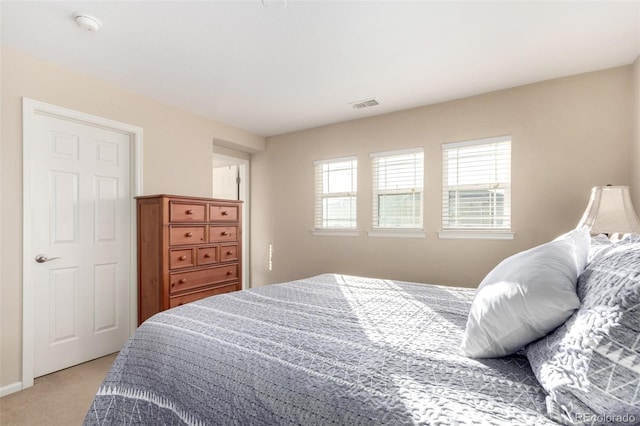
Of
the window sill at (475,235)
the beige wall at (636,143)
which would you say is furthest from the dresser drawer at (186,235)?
the beige wall at (636,143)

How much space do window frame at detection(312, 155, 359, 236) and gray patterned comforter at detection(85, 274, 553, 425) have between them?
2.54 meters

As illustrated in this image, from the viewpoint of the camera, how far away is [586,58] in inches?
106

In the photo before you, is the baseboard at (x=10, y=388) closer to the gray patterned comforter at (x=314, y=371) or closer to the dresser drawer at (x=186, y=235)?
the dresser drawer at (x=186, y=235)

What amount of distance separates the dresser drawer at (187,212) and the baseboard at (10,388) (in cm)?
165

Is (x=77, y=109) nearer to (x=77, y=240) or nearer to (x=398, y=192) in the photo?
(x=77, y=240)

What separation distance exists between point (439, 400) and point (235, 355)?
2.22 ft

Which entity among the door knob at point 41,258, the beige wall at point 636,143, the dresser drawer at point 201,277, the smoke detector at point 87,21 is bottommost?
the dresser drawer at point 201,277

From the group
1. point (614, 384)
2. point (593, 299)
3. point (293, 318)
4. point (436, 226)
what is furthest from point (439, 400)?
point (436, 226)

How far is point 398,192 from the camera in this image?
13.1 feet

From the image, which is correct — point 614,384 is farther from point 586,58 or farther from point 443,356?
point 586,58

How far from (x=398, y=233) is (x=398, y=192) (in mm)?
508

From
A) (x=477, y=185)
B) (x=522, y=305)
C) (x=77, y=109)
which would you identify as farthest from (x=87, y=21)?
(x=477, y=185)

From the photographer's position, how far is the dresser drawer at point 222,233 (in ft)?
11.4

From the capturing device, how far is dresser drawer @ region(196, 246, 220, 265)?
3.32 m
